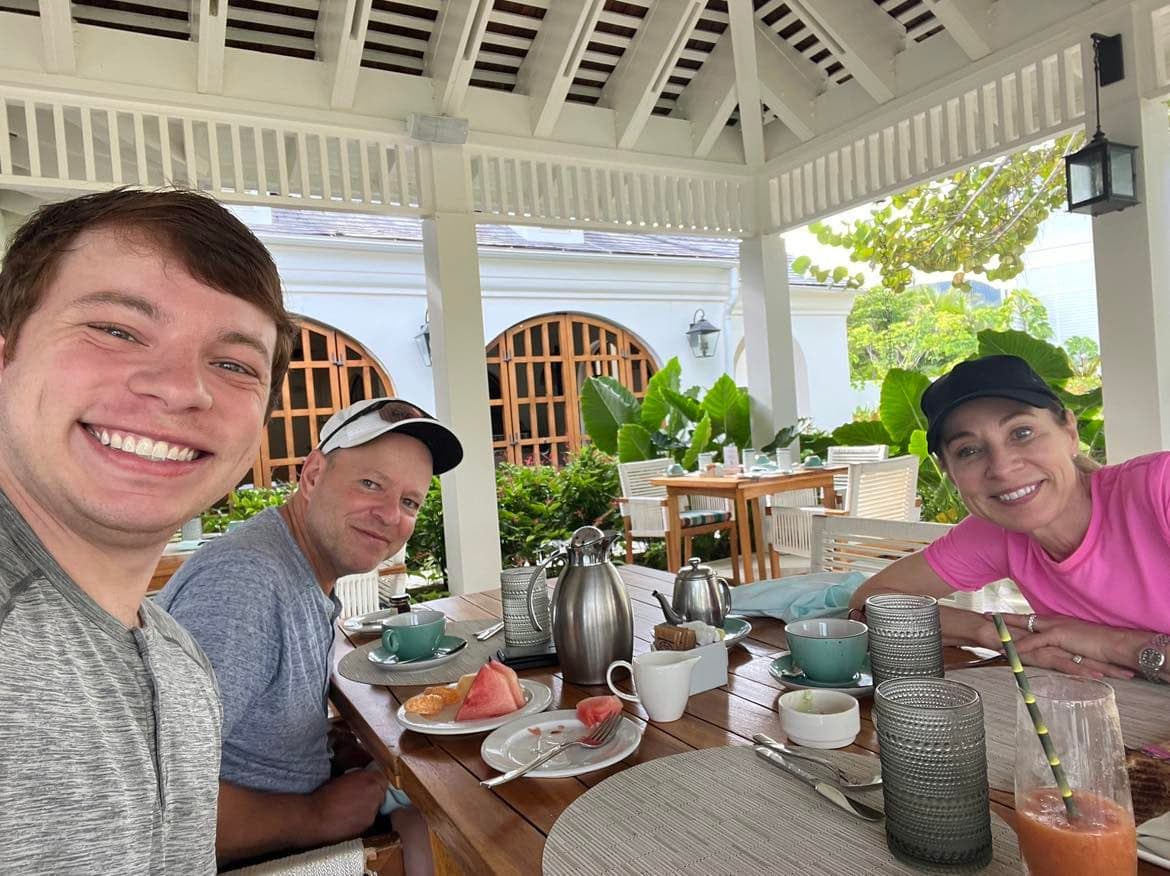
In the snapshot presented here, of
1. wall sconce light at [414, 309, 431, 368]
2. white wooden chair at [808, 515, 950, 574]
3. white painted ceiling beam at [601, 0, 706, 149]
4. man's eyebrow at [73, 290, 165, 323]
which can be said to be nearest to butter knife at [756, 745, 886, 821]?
man's eyebrow at [73, 290, 165, 323]

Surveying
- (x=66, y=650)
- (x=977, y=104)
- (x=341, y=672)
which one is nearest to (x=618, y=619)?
(x=341, y=672)

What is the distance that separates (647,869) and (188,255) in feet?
3.13

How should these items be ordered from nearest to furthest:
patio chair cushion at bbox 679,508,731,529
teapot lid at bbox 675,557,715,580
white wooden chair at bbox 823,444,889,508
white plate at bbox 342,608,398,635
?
teapot lid at bbox 675,557,715,580 < white plate at bbox 342,608,398,635 < white wooden chair at bbox 823,444,889,508 < patio chair cushion at bbox 679,508,731,529

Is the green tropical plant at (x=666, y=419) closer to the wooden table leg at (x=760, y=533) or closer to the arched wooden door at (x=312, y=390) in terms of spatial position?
the wooden table leg at (x=760, y=533)

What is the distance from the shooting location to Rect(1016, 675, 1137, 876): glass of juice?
0.81 metres

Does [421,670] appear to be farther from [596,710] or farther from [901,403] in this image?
[901,403]

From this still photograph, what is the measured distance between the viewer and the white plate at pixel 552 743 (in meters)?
1.28

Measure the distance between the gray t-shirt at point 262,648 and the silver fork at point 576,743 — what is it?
57 cm

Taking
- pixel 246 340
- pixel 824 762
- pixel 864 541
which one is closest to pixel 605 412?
pixel 864 541

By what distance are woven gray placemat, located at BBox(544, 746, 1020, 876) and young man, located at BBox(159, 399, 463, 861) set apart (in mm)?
771

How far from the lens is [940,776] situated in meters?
0.89

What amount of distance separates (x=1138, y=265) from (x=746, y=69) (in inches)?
109

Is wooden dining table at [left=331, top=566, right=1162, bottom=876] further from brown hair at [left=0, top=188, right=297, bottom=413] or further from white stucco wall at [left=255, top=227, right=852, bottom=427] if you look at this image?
white stucco wall at [left=255, top=227, right=852, bottom=427]

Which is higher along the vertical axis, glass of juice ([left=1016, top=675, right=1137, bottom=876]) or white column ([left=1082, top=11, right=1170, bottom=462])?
white column ([left=1082, top=11, right=1170, bottom=462])
